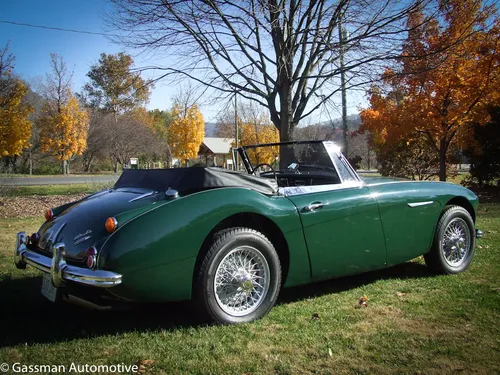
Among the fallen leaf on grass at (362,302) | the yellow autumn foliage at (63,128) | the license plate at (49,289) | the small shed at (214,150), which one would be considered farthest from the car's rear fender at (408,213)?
the small shed at (214,150)

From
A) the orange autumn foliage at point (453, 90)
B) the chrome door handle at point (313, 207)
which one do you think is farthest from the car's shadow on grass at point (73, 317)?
the orange autumn foliage at point (453, 90)

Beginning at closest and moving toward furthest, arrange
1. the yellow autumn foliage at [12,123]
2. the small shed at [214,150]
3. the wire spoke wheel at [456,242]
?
the wire spoke wheel at [456,242]
the yellow autumn foliage at [12,123]
the small shed at [214,150]

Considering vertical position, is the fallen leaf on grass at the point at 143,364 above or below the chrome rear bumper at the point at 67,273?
below

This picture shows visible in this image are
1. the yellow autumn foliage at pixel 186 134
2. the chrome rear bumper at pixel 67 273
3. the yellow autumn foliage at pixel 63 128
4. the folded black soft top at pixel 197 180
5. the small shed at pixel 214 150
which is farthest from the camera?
the small shed at pixel 214 150

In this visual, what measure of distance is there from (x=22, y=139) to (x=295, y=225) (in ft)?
41.7

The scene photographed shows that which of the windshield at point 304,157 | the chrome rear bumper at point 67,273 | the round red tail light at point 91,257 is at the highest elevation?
the windshield at point 304,157

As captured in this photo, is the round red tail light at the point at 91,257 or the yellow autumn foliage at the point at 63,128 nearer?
the round red tail light at the point at 91,257

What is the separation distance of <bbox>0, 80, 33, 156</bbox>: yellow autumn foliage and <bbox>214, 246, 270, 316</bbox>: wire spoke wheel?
11793 mm

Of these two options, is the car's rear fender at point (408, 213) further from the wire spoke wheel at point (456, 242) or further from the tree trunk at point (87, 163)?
the tree trunk at point (87, 163)

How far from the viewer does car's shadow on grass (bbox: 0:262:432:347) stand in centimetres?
289

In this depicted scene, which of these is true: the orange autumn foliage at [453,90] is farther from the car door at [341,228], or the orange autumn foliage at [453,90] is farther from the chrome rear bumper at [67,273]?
the chrome rear bumper at [67,273]

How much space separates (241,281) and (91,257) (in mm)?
1054

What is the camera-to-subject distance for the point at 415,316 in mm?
3207

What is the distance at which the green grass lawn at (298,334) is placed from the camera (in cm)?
245
